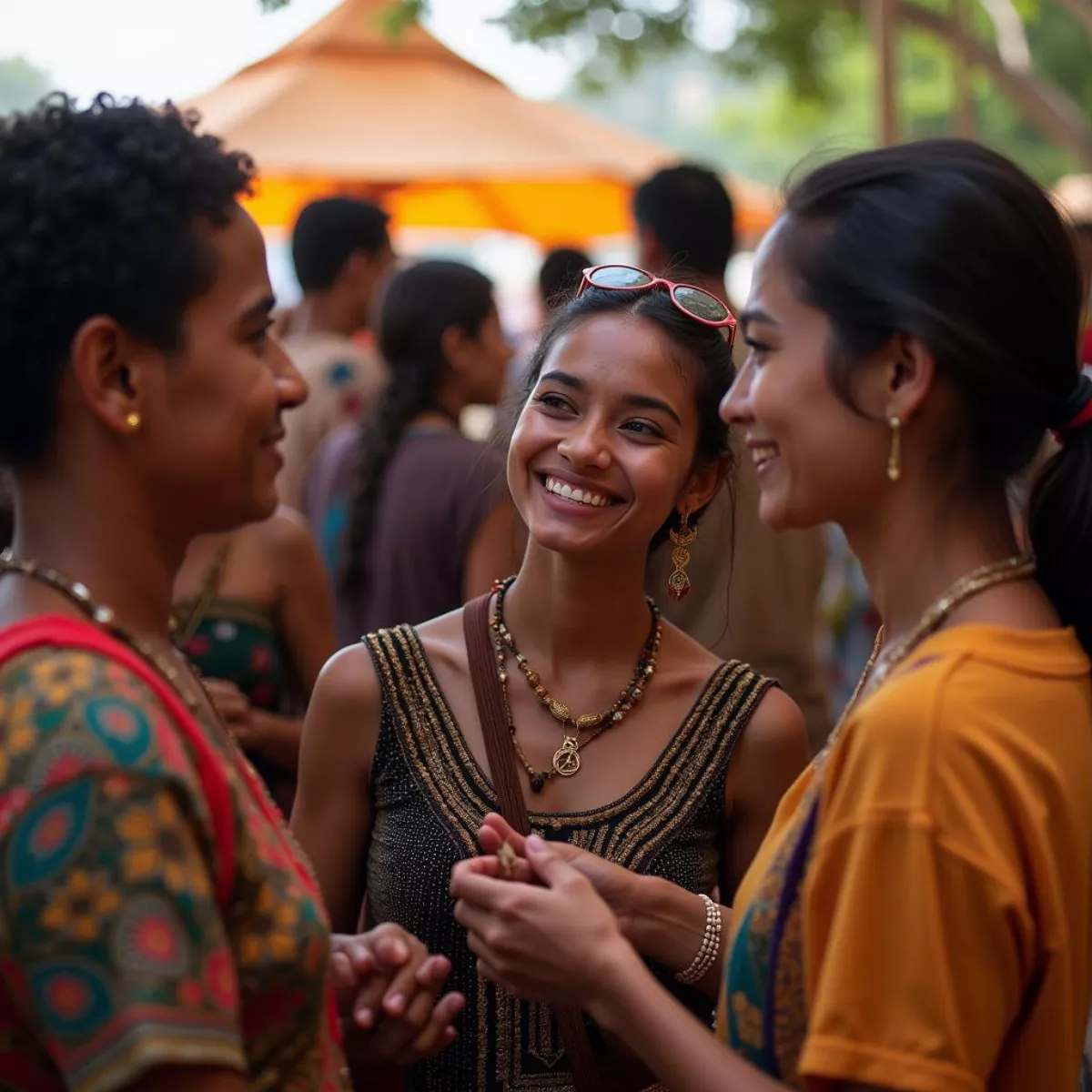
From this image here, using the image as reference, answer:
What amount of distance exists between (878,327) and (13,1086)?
4.08 feet

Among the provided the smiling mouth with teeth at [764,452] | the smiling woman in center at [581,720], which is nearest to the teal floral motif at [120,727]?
the smiling mouth with teeth at [764,452]

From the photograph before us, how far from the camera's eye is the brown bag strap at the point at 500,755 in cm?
242

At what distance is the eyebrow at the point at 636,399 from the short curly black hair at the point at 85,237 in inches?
43.7

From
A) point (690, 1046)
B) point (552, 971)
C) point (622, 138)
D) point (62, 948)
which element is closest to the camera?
point (62, 948)

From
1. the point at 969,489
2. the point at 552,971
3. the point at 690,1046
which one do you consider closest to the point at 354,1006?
the point at 552,971

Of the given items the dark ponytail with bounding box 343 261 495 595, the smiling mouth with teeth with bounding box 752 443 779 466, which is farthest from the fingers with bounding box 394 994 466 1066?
the dark ponytail with bounding box 343 261 495 595

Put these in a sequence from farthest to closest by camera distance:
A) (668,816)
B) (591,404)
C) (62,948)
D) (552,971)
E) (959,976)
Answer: (591,404)
(668,816)
(552,971)
(959,976)
(62,948)

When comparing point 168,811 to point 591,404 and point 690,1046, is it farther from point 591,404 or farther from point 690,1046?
point 591,404

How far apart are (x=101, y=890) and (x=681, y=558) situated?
1.62 meters

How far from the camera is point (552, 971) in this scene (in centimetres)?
197

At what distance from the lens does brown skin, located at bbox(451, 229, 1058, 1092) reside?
72.5 inches

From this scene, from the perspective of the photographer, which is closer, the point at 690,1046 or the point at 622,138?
the point at 690,1046

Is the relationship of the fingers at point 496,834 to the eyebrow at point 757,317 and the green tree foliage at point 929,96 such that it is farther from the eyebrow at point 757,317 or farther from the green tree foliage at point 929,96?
the green tree foliage at point 929,96

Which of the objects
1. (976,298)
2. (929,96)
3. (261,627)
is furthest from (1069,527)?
(929,96)
